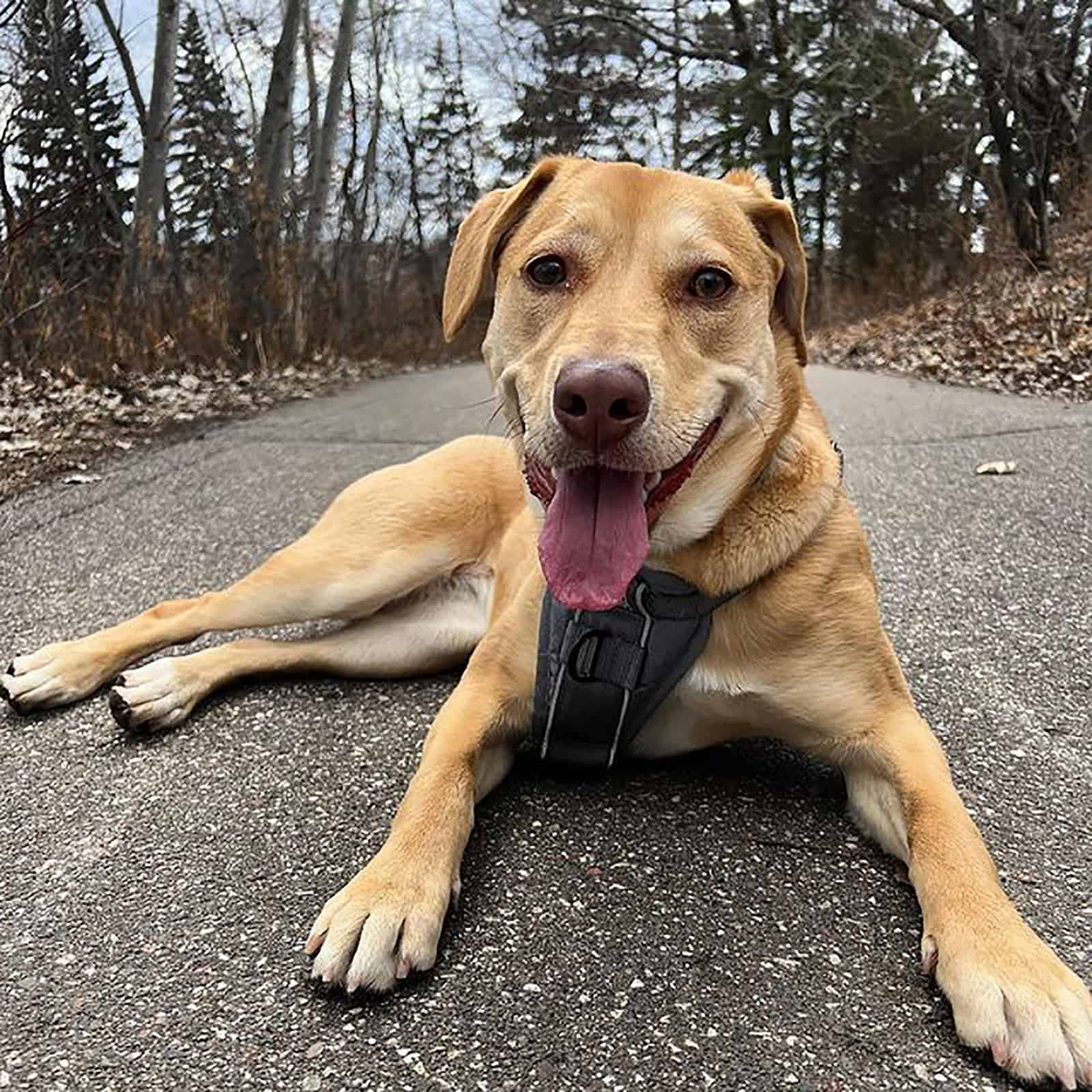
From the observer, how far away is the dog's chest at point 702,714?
2.32 m

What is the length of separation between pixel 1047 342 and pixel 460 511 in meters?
9.23

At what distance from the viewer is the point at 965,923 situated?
1823 millimetres

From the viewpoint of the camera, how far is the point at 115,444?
24.8 ft

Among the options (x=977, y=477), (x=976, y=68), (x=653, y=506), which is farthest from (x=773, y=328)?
(x=976, y=68)

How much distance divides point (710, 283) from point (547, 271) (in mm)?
369

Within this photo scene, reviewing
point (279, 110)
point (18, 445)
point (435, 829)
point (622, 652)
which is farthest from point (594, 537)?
point (279, 110)

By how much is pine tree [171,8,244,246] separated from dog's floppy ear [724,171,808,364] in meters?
11.7

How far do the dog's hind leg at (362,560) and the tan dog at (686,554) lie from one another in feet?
1.07

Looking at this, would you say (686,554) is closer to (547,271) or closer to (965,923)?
(547,271)

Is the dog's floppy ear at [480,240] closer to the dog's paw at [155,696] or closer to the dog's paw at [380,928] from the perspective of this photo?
the dog's paw at [155,696]

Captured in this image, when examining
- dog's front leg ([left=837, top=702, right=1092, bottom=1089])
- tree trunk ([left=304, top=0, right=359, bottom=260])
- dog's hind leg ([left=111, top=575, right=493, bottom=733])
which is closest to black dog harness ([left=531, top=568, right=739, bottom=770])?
dog's front leg ([left=837, top=702, right=1092, bottom=1089])

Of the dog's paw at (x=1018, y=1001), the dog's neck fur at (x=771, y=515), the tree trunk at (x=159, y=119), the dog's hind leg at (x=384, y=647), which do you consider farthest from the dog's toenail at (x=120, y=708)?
the tree trunk at (x=159, y=119)

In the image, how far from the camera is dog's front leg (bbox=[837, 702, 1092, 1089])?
1.63m

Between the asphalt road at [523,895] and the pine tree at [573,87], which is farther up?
the pine tree at [573,87]
